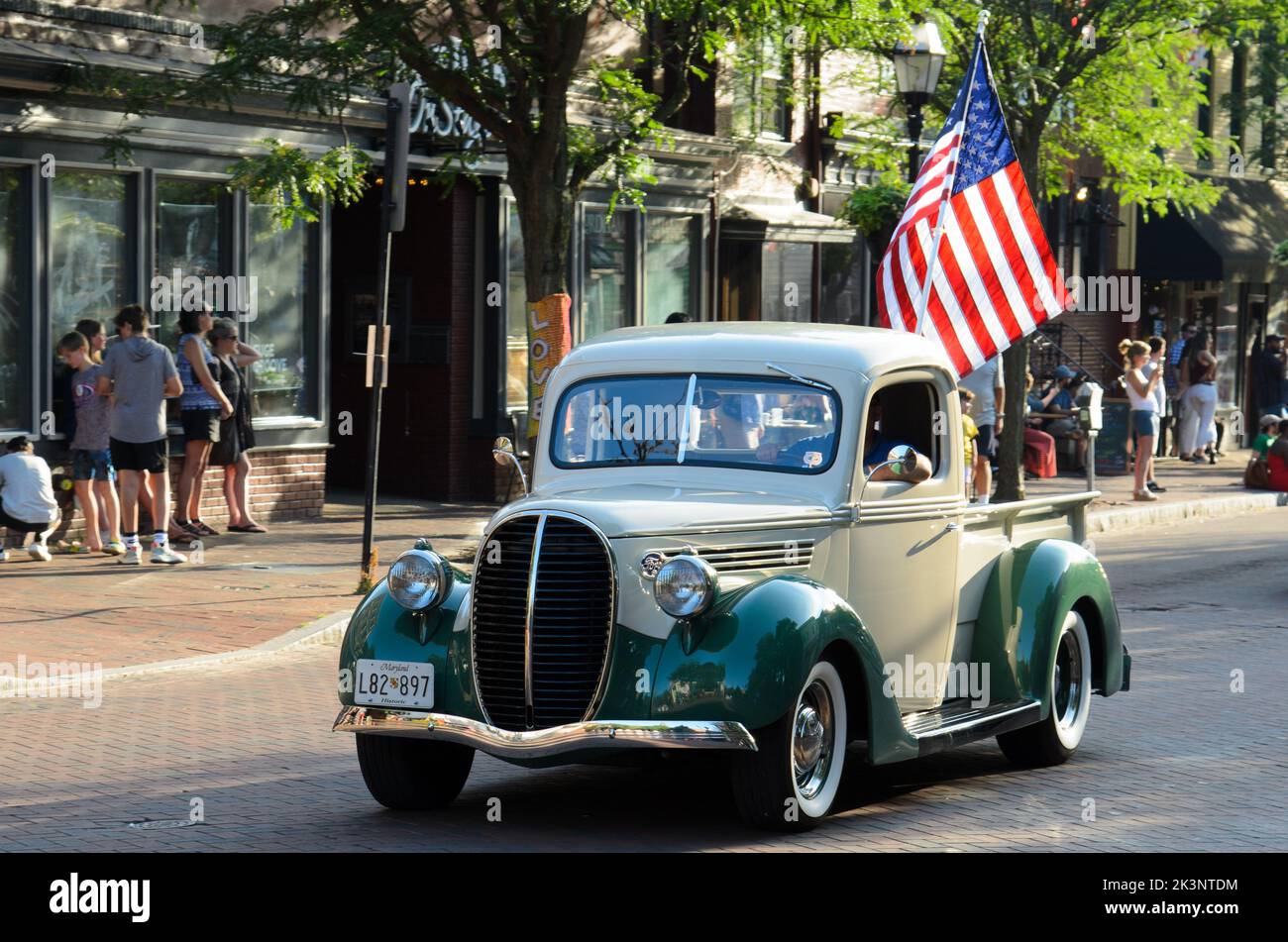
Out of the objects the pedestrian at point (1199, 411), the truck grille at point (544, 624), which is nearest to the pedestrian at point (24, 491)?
the truck grille at point (544, 624)

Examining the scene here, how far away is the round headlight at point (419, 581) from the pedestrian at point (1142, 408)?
699 inches

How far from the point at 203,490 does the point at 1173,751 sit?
37.1 ft

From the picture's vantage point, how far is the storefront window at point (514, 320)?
72.8 ft

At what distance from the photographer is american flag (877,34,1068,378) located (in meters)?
13.3

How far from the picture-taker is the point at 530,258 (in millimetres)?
17000

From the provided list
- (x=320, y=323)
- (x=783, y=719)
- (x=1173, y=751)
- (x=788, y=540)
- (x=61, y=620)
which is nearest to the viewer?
(x=783, y=719)

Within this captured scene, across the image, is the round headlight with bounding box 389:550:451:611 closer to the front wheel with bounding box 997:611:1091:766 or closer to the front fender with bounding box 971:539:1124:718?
the front fender with bounding box 971:539:1124:718

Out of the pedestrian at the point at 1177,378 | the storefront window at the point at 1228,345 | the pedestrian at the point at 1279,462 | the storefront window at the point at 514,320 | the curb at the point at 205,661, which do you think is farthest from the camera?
the storefront window at the point at 1228,345

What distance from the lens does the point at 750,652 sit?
7.26 meters

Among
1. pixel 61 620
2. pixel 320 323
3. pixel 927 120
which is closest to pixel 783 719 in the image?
pixel 61 620

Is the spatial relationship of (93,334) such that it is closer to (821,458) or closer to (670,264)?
(670,264)

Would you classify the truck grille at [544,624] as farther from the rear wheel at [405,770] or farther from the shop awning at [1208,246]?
the shop awning at [1208,246]

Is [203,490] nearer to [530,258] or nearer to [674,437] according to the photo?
[530,258]

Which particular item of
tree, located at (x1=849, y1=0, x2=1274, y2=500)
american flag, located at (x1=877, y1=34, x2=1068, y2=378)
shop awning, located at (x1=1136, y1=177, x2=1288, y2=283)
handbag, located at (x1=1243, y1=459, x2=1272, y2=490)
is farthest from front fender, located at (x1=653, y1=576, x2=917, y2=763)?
shop awning, located at (x1=1136, y1=177, x2=1288, y2=283)
